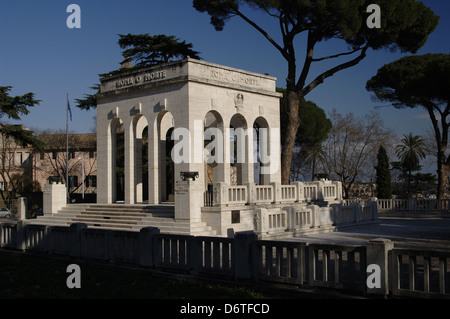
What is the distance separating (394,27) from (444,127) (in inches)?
441

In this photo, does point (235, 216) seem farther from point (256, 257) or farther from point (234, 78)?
point (256, 257)

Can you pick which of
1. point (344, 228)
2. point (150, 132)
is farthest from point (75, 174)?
point (344, 228)

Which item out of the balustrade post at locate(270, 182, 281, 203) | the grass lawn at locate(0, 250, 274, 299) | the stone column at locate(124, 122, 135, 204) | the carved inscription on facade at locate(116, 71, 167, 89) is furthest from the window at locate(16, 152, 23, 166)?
the grass lawn at locate(0, 250, 274, 299)

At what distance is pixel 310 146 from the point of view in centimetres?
4988

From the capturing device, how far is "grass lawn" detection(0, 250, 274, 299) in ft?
28.9

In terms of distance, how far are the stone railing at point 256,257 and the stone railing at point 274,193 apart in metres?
7.31

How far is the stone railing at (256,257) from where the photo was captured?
26.6ft

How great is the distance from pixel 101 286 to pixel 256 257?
10.1ft

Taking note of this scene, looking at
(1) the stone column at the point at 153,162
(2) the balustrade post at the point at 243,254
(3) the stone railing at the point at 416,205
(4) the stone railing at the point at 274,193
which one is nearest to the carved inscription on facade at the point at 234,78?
(1) the stone column at the point at 153,162

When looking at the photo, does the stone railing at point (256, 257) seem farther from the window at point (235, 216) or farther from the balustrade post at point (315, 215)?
the window at point (235, 216)

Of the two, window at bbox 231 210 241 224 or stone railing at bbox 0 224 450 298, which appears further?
window at bbox 231 210 241 224

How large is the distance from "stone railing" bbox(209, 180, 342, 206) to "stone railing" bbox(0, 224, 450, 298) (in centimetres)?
731

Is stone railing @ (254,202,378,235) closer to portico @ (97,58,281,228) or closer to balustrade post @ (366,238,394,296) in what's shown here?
portico @ (97,58,281,228)

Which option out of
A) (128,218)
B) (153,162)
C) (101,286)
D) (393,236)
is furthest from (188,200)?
(101,286)
